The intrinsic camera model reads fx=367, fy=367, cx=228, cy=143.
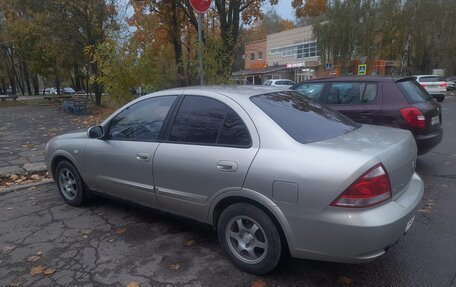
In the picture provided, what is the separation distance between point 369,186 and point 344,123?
119 centimetres

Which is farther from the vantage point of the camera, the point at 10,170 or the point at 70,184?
the point at 10,170

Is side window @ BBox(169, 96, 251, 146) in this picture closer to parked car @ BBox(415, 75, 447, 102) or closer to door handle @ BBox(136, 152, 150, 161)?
door handle @ BBox(136, 152, 150, 161)

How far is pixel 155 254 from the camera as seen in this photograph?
141 inches

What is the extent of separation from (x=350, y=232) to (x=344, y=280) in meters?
0.70

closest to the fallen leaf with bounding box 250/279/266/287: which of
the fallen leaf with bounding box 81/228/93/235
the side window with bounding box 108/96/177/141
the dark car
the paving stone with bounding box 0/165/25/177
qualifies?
the side window with bounding box 108/96/177/141

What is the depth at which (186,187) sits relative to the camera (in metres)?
3.43

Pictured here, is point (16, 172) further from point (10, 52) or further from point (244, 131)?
point (10, 52)

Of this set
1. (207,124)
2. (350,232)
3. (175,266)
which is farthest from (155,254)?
(350,232)

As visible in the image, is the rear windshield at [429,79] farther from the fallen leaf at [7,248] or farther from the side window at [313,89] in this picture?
the fallen leaf at [7,248]

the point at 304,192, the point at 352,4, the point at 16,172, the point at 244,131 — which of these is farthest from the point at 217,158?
the point at 352,4

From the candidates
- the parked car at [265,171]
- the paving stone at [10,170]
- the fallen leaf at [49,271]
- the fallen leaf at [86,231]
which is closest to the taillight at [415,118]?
the parked car at [265,171]

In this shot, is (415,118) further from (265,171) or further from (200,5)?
(200,5)

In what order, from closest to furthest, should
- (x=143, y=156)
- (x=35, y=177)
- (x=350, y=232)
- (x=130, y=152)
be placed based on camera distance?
(x=350, y=232)
(x=143, y=156)
(x=130, y=152)
(x=35, y=177)

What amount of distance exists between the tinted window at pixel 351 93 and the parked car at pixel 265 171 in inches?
99.7
